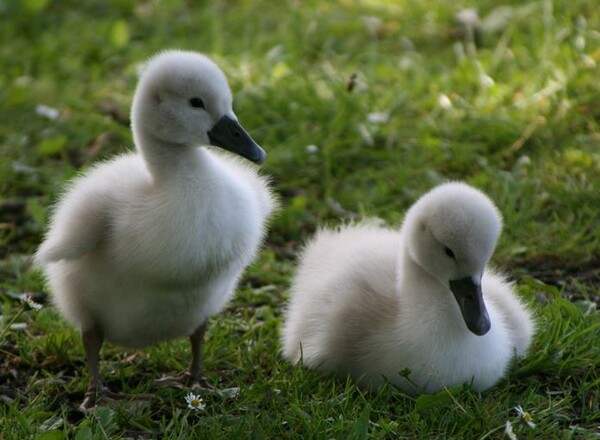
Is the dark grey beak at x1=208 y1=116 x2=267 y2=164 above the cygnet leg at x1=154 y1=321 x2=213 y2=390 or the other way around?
above

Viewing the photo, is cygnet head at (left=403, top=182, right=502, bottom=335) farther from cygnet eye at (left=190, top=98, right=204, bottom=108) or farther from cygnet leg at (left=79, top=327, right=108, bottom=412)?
cygnet leg at (left=79, top=327, right=108, bottom=412)

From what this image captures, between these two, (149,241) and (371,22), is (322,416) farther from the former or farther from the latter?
(371,22)

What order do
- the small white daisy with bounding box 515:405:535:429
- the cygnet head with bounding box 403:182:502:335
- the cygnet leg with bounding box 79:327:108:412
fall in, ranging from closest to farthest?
the small white daisy with bounding box 515:405:535:429 → the cygnet head with bounding box 403:182:502:335 → the cygnet leg with bounding box 79:327:108:412

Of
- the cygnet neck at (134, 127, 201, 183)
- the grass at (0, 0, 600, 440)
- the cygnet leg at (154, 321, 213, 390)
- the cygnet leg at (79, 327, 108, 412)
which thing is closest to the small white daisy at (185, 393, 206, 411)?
the grass at (0, 0, 600, 440)

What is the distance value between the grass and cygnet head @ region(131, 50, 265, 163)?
877 mm

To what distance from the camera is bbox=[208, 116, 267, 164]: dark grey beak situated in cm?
418

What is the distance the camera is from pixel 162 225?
13.0ft

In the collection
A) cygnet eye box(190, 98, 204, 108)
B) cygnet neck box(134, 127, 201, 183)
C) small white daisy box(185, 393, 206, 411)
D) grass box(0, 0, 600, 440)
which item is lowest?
grass box(0, 0, 600, 440)

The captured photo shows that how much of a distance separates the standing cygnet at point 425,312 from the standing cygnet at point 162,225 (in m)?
0.40

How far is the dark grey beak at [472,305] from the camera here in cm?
402

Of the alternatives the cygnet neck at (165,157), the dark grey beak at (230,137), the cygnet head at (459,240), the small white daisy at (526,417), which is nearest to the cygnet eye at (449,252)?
the cygnet head at (459,240)

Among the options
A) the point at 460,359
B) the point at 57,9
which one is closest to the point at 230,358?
the point at 460,359

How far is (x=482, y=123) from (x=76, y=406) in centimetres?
311

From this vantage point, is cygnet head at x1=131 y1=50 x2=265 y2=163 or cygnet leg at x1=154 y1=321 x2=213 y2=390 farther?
cygnet leg at x1=154 y1=321 x2=213 y2=390
